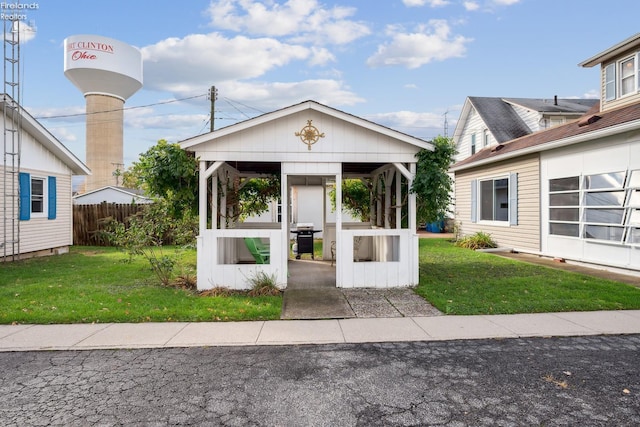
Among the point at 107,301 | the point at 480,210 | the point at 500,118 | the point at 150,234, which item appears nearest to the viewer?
the point at 107,301

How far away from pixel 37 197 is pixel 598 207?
16430mm

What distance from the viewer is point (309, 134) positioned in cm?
741

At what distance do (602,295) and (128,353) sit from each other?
741 cm

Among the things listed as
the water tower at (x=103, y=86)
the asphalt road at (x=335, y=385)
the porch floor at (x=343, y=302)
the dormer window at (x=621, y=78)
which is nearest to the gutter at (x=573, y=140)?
the dormer window at (x=621, y=78)

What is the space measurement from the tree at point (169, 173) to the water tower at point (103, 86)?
34.1 meters

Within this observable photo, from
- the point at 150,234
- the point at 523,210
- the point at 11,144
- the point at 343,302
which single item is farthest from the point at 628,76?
the point at 11,144

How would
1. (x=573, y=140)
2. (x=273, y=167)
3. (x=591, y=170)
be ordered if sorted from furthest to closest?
(x=273, y=167)
(x=573, y=140)
(x=591, y=170)

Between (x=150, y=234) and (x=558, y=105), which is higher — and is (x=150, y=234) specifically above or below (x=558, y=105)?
below

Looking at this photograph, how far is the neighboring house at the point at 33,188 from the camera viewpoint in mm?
11000

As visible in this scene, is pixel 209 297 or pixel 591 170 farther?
pixel 591 170

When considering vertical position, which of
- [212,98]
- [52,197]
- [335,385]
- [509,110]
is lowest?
[335,385]

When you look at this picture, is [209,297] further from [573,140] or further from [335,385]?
[573,140]

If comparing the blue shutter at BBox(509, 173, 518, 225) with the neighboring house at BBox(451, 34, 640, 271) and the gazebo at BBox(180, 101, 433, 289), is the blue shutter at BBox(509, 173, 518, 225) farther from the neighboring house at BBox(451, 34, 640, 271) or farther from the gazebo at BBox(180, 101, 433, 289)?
the gazebo at BBox(180, 101, 433, 289)

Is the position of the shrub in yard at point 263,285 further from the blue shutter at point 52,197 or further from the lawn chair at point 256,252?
the blue shutter at point 52,197
